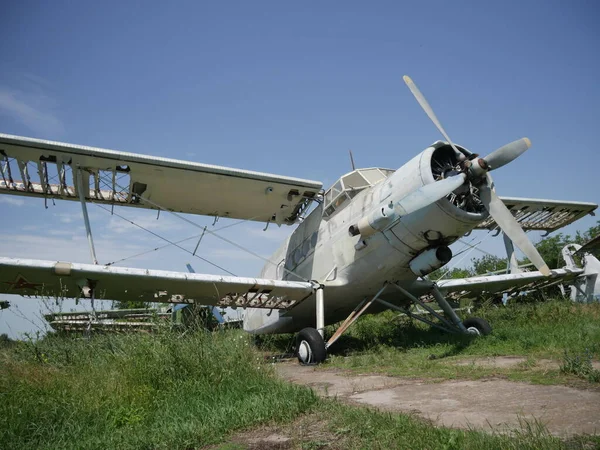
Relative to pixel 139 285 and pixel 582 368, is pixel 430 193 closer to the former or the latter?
pixel 582 368

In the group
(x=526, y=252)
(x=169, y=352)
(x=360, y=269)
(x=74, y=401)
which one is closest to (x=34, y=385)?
(x=74, y=401)

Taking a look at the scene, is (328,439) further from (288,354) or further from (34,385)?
(288,354)

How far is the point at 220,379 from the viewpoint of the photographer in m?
4.45

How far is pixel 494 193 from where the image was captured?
23.8 ft

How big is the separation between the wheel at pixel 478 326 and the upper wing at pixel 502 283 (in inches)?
68.6

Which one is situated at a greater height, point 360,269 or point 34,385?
point 360,269

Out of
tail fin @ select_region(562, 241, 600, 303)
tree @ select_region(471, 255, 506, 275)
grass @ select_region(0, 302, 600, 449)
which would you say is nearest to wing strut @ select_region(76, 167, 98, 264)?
grass @ select_region(0, 302, 600, 449)

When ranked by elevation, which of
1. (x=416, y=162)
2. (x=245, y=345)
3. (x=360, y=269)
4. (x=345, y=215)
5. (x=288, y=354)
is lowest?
(x=288, y=354)

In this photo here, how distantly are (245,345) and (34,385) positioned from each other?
7.22ft

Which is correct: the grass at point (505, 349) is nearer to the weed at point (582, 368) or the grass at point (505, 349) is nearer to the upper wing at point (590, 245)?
the weed at point (582, 368)

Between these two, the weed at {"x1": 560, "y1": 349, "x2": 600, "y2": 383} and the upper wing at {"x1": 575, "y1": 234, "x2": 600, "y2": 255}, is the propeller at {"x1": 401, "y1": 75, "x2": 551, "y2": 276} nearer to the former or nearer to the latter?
the weed at {"x1": 560, "y1": 349, "x2": 600, "y2": 383}

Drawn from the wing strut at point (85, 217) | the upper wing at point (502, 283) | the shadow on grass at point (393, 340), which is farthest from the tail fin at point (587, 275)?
the wing strut at point (85, 217)

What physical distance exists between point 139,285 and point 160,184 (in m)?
2.88

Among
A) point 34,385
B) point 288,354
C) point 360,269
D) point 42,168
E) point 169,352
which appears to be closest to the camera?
point 34,385
